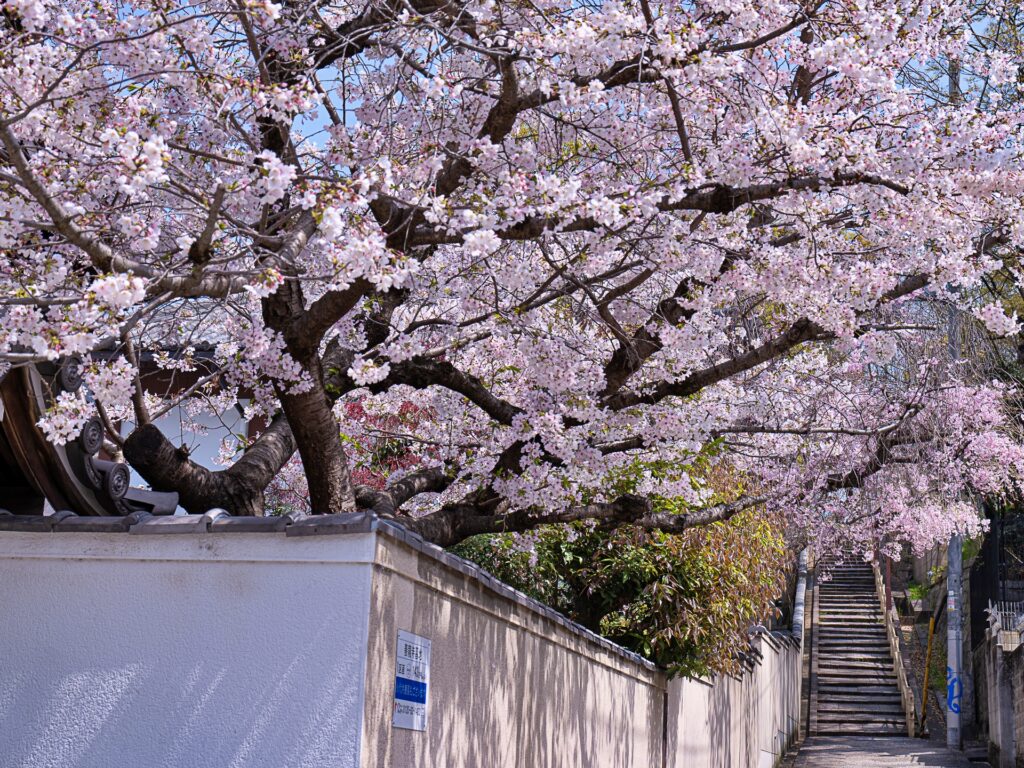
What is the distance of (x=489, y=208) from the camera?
16.6 feet

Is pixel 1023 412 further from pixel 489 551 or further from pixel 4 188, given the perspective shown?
pixel 4 188

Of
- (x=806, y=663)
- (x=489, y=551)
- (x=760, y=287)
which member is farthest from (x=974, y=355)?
(x=806, y=663)

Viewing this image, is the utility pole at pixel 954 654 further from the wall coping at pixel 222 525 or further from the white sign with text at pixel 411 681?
the wall coping at pixel 222 525

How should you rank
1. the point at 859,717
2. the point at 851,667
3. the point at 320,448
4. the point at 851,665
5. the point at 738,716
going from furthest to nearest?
Result: 1. the point at 851,665
2. the point at 851,667
3. the point at 859,717
4. the point at 738,716
5. the point at 320,448

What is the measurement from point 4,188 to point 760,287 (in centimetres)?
427

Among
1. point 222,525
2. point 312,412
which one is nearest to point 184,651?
point 222,525

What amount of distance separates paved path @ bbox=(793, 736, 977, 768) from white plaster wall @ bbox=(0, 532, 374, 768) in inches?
593

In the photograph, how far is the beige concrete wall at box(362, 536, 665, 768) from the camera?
4836 millimetres

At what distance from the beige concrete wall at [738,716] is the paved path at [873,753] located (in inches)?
25.0

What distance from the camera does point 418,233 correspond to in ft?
19.0

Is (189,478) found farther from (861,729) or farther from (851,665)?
(851,665)

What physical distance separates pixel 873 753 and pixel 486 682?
15395 mm

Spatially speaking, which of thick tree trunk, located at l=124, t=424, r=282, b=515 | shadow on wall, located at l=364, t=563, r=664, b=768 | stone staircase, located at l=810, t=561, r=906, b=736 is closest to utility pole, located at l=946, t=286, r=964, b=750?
stone staircase, located at l=810, t=561, r=906, b=736

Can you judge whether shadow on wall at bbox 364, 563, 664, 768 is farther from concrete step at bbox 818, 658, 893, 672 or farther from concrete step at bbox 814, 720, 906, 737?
concrete step at bbox 818, 658, 893, 672
